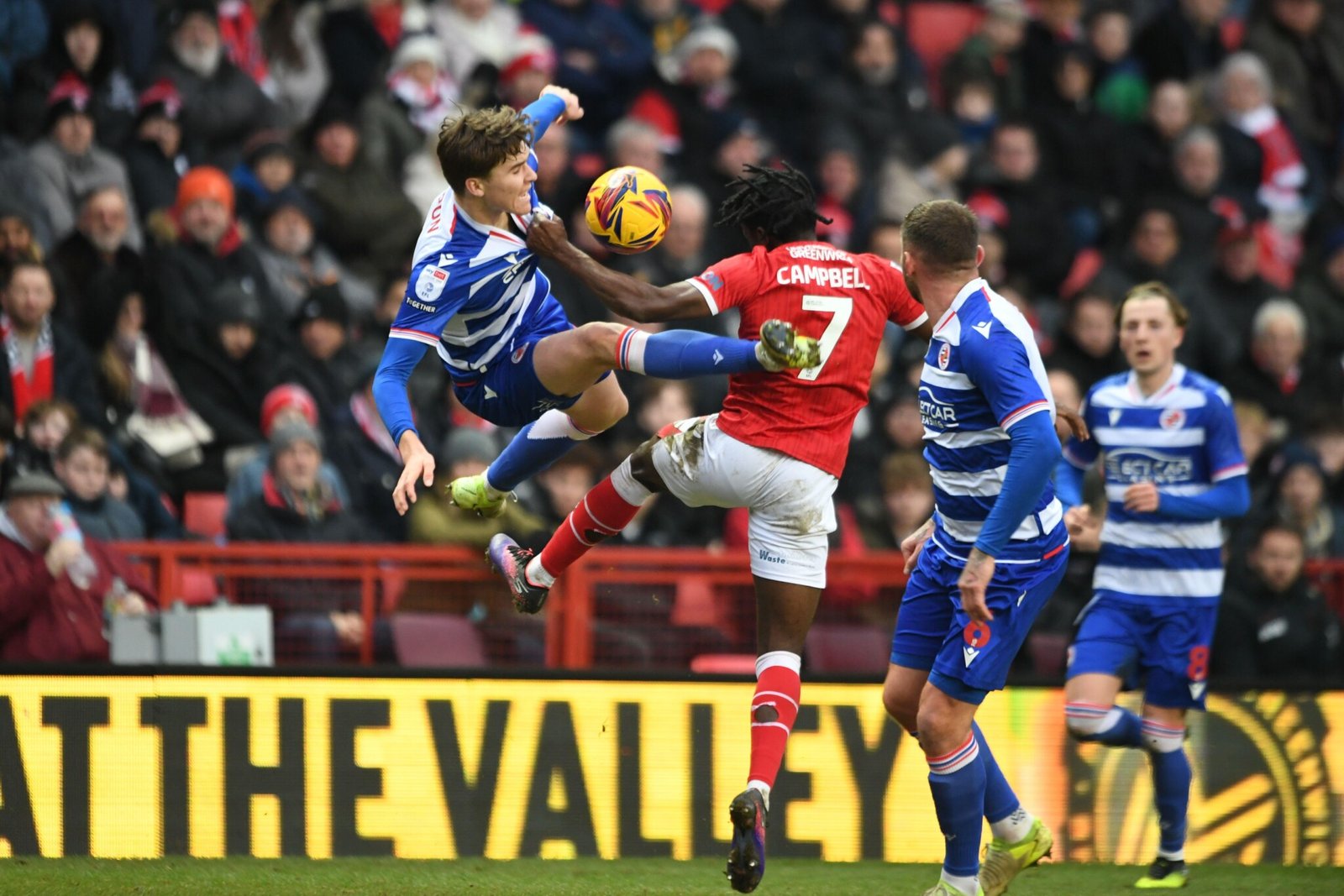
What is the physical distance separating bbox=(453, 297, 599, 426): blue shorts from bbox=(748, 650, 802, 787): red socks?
1302 mm

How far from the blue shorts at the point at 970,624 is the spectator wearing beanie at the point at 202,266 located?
5047mm

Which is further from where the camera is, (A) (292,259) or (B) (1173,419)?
(A) (292,259)

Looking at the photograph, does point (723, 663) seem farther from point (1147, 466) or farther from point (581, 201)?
point (581, 201)

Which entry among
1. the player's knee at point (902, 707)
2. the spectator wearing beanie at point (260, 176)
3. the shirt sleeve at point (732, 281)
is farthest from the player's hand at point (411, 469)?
the spectator wearing beanie at point (260, 176)

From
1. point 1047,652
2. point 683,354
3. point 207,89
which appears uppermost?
point 207,89

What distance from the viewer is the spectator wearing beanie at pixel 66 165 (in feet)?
35.3

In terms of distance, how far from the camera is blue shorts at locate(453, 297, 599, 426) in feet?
24.5

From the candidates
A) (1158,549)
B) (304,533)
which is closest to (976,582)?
(1158,549)

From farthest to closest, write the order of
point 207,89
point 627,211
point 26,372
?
point 207,89 → point 26,372 → point 627,211

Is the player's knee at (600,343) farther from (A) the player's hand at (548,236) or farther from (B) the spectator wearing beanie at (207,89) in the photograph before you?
(B) the spectator wearing beanie at (207,89)

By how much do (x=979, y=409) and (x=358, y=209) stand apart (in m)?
6.00

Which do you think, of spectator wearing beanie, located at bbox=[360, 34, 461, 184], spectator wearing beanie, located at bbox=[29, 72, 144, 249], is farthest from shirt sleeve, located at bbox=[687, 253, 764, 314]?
spectator wearing beanie, located at bbox=[360, 34, 461, 184]

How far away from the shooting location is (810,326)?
7.01m

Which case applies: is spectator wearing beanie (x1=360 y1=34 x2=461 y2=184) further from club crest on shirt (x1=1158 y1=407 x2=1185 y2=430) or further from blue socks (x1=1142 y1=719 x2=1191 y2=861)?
blue socks (x1=1142 y1=719 x2=1191 y2=861)
